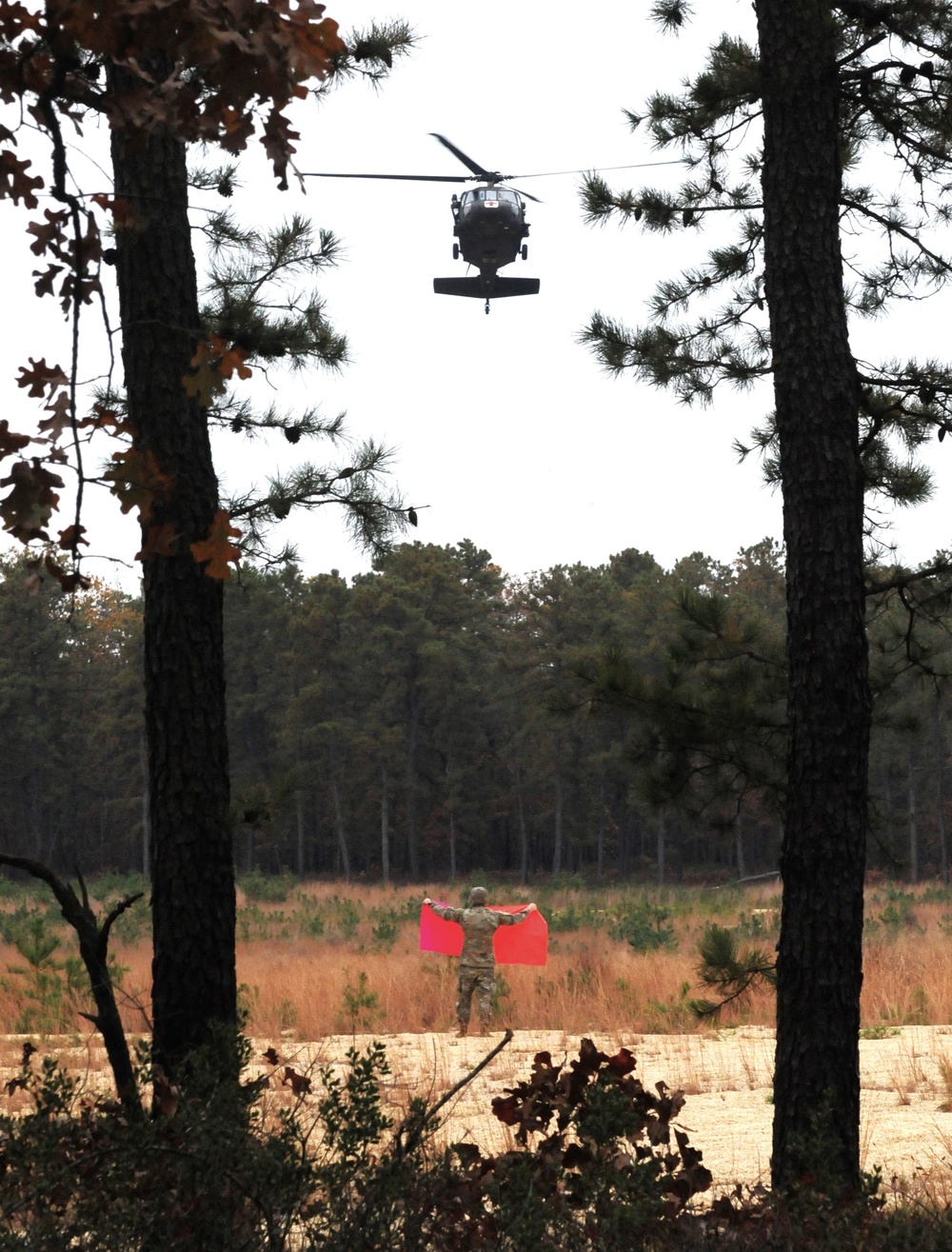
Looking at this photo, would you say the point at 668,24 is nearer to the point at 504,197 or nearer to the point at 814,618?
the point at 814,618

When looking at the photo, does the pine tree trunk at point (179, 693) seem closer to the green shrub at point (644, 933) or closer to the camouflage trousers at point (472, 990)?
the camouflage trousers at point (472, 990)

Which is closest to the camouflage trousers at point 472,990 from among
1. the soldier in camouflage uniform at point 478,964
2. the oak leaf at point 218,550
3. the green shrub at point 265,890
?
the soldier in camouflage uniform at point 478,964

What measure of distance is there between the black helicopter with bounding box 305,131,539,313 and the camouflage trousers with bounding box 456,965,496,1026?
1190 centimetres

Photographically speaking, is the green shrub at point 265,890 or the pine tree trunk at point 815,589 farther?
the green shrub at point 265,890

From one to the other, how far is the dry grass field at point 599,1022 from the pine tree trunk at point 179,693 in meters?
0.68

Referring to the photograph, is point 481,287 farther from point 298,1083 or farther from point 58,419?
point 58,419

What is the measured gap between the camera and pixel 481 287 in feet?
70.7

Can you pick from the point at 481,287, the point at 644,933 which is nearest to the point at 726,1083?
the point at 644,933

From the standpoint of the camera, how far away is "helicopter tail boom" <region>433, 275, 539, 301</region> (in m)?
21.5

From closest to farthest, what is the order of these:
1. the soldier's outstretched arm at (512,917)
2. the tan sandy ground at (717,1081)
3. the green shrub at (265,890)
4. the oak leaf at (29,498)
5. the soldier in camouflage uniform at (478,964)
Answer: the oak leaf at (29,498), the tan sandy ground at (717,1081), the soldier in camouflage uniform at (478,964), the soldier's outstretched arm at (512,917), the green shrub at (265,890)

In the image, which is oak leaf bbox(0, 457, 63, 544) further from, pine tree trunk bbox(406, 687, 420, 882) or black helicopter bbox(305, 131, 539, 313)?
pine tree trunk bbox(406, 687, 420, 882)

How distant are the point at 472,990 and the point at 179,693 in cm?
804

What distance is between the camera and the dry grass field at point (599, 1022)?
8172mm

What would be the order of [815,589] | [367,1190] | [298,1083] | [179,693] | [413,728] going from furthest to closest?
1. [413,728]
2. [815,589]
3. [179,693]
4. [298,1083]
5. [367,1190]
